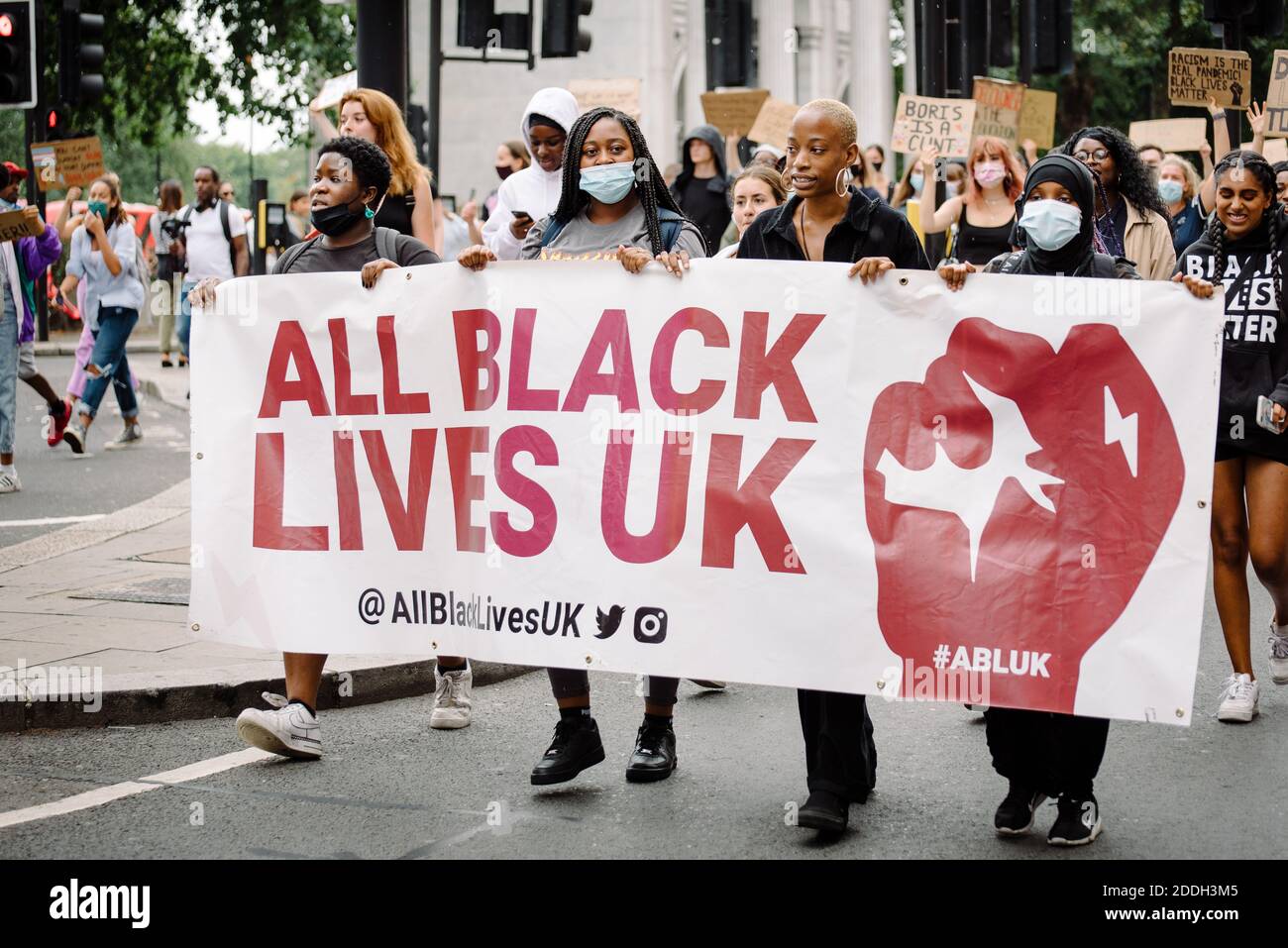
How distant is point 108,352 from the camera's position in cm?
1384

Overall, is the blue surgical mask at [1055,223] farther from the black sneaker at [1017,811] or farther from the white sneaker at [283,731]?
the white sneaker at [283,731]

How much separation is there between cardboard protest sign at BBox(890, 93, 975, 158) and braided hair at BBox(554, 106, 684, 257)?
7850 mm

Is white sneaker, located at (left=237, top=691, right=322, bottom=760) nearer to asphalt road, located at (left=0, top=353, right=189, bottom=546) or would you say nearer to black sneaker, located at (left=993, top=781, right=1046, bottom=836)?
black sneaker, located at (left=993, top=781, right=1046, bottom=836)

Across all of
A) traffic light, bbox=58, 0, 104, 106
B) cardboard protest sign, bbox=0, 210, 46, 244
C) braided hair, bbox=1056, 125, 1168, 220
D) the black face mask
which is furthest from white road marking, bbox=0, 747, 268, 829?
traffic light, bbox=58, 0, 104, 106

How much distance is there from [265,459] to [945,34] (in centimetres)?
1076

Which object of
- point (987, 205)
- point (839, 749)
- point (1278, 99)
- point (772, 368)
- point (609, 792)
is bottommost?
point (609, 792)

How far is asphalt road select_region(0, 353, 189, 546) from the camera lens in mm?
11141

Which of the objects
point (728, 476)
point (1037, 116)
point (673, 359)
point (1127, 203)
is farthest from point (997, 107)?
point (728, 476)

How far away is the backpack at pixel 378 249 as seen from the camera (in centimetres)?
588

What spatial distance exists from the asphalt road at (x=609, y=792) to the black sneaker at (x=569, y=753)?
2.9 inches

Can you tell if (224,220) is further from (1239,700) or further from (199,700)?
(1239,700)

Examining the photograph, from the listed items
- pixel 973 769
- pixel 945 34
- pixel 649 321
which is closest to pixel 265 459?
pixel 649 321

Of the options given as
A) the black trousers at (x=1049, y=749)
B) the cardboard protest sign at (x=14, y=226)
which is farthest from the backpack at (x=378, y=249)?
the cardboard protest sign at (x=14, y=226)

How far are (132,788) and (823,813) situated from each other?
214 cm
